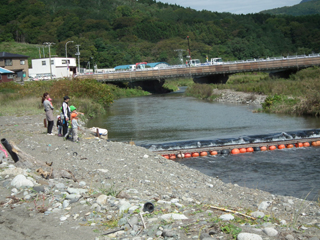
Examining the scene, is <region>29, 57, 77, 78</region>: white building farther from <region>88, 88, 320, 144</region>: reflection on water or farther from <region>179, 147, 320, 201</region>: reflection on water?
<region>179, 147, 320, 201</region>: reflection on water

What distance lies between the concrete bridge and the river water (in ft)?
A: 72.2

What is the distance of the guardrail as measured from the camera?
52000 millimetres

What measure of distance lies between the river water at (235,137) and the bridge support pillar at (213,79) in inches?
1102

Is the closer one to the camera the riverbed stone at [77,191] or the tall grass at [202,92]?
the riverbed stone at [77,191]

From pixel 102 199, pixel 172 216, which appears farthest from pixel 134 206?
pixel 172 216

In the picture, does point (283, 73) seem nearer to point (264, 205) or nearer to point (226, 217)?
point (264, 205)

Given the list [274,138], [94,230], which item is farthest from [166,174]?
[274,138]

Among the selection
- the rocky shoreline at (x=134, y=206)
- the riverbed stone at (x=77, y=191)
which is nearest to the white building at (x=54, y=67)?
the rocky shoreline at (x=134, y=206)

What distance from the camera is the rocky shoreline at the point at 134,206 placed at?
6.39 meters

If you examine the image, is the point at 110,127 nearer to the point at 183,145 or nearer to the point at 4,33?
the point at 183,145

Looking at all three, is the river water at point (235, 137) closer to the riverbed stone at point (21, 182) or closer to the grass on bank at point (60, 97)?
the grass on bank at point (60, 97)

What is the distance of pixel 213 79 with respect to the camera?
63469mm

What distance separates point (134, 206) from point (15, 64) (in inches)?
3125

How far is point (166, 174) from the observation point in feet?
39.3
